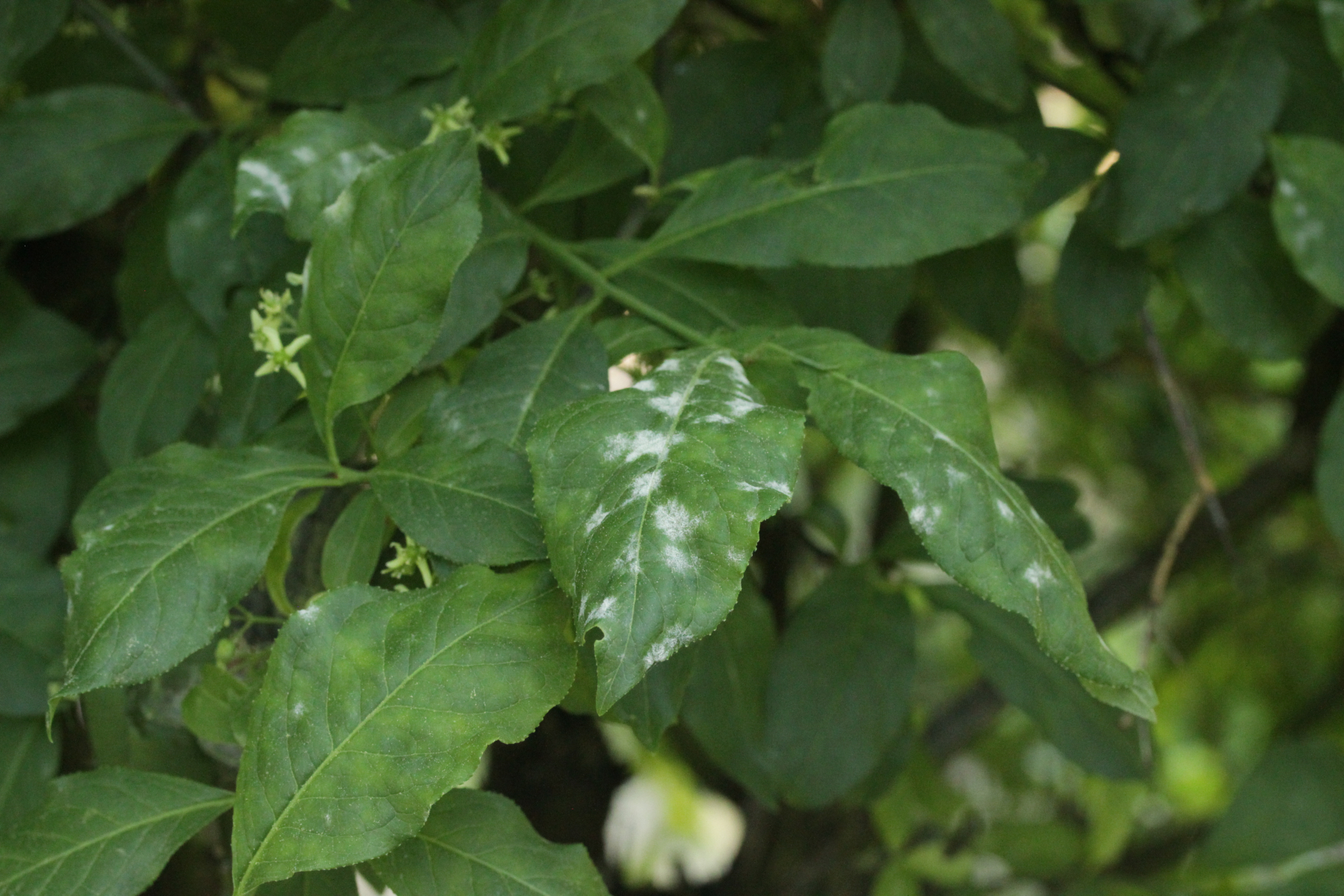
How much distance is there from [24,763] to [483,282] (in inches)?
20.7

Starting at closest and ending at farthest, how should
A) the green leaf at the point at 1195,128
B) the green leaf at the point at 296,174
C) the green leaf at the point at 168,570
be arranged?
the green leaf at the point at 168,570
the green leaf at the point at 296,174
the green leaf at the point at 1195,128

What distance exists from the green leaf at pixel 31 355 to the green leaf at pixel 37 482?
3 centimetres

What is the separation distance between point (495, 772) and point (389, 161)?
2.67ft

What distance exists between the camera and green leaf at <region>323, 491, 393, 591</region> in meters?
0.71

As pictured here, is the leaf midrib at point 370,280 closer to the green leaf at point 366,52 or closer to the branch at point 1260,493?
the green leaf at point 366,52

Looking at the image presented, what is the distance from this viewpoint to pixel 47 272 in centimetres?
122

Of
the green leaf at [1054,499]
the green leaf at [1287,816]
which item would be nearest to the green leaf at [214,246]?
the green leaf at [1054,499]

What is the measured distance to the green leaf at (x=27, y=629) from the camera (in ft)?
3.01

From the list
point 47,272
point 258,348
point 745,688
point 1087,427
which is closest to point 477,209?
point 258,348

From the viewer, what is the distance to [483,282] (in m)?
0.82

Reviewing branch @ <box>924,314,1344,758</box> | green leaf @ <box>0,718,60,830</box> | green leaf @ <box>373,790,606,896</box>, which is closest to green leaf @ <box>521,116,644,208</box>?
green leaf @ <box>373,790,606,896</box>

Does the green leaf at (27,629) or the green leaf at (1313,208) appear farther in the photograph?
the green leaf at (1313,208)

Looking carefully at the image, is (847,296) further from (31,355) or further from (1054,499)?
(31,355)

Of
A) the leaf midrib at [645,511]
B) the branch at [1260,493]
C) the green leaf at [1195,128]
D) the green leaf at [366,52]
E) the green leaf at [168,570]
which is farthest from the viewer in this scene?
the branch at [1260,493]
